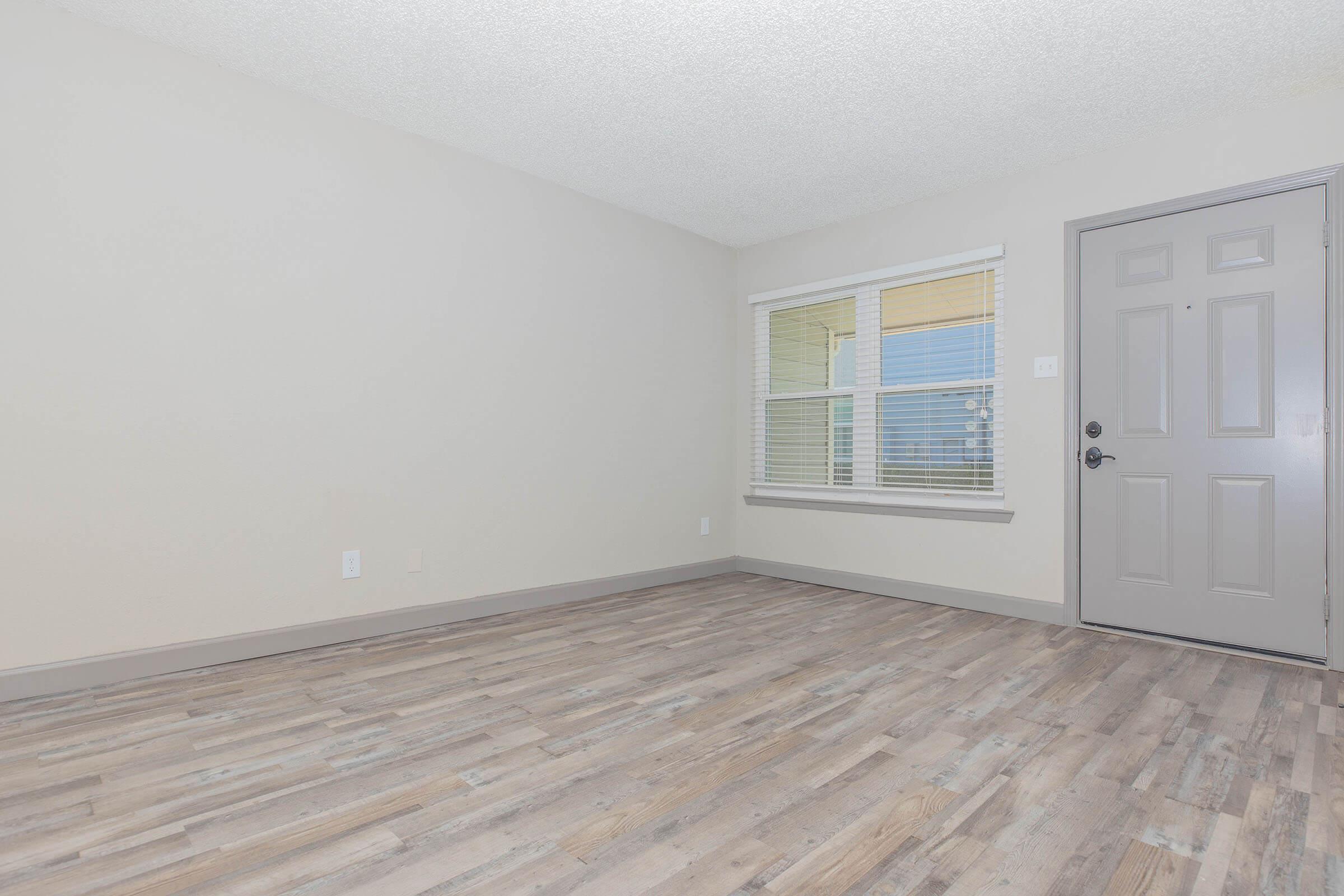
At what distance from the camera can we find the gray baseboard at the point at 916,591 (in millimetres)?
3936

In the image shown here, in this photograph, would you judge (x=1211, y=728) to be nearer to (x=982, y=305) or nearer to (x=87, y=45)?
(x=982, y=305)

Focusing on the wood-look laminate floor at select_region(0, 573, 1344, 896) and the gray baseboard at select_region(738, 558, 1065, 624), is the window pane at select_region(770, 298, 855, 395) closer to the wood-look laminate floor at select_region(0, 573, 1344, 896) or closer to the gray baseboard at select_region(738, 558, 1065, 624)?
the gray baseboard at select_region(738, 558, 1065, 624)

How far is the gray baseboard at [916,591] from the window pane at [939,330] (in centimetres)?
131

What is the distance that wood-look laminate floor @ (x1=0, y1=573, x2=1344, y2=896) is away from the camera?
1.54 meters

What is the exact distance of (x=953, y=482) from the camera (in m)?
4.36

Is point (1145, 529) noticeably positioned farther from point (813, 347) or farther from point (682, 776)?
→ point (682, 776)

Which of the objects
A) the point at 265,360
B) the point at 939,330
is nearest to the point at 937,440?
the point at 939,330

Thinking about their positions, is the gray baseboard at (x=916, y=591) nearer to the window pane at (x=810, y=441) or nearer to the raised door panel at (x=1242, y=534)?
the window pane at (x=810, y=441)

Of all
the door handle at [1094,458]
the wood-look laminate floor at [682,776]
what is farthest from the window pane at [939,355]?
the wood-look laminate floor at [682,776]

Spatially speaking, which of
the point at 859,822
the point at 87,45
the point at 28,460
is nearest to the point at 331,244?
the point at 87,45

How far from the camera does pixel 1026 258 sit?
13.2ft

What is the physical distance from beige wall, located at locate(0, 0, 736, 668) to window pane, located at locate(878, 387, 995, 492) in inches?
70.5

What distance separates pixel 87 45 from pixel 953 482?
4.70 meters

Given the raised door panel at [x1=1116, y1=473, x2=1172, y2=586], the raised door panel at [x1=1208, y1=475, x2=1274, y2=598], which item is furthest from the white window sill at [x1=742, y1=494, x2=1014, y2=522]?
the raised door panel at [x1=1208, y1=475, x2=1274, y2=598]
